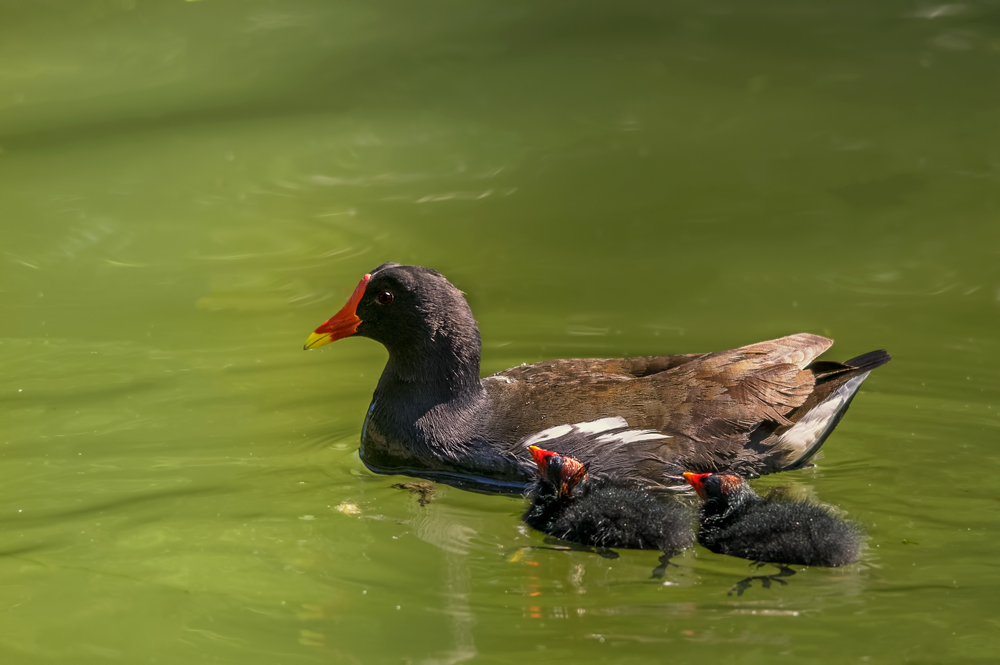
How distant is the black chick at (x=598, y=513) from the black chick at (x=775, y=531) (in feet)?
0.42

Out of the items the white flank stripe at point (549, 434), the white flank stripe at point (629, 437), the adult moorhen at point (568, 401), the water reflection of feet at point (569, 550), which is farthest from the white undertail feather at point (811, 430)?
the water reflection of feet at point (569, 550)

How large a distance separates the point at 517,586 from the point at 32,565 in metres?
1.81

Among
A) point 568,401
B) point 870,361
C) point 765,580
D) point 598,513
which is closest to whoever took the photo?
point 765,580

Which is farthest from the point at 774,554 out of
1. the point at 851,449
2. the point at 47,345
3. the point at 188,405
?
the point at 47,345

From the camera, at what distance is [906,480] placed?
5.12 metres

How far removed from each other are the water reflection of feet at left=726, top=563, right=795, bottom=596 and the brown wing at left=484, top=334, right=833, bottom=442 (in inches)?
39.8

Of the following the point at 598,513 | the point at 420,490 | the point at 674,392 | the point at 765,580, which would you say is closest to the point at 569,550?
the point at 598,513

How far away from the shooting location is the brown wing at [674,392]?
526cm

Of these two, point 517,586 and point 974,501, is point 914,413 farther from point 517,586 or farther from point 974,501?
point 517,586

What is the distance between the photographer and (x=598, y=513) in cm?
455

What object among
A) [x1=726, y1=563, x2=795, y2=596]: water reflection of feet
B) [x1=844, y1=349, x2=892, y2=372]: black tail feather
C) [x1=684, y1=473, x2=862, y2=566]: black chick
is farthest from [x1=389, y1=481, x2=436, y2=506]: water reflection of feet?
[x1=844, y1=349, x2=892, y2=372]: black tail feather

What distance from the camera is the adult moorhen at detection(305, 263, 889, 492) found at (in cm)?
523

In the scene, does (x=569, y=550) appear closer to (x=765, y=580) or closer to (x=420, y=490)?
(x=765, y=580)

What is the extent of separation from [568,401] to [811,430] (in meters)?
1.06
